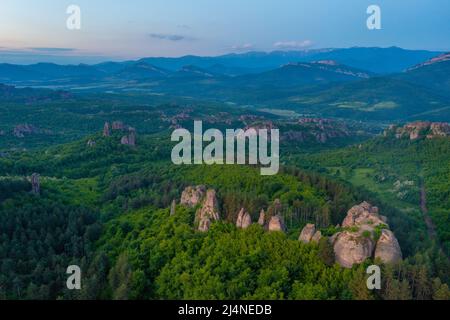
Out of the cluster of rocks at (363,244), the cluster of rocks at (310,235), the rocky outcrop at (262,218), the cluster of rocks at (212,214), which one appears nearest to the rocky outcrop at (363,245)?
the cluster of rocks at (363,244)

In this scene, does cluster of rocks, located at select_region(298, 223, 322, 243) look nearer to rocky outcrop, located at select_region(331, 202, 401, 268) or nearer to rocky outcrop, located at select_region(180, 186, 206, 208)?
rocky outcrop, located at select_region(331, 202, 401, 268)

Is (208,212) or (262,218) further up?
(262,218)

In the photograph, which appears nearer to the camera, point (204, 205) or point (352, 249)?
point (352, 249)

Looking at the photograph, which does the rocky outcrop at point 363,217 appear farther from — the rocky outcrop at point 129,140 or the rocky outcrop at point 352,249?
the rocky outcrop at point 129,140
